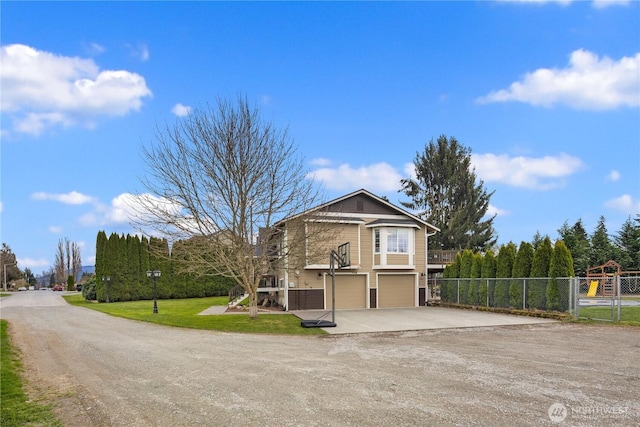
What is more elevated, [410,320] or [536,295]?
[536,295]

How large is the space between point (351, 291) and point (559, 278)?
1007cm

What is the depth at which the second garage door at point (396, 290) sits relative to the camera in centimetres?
2389

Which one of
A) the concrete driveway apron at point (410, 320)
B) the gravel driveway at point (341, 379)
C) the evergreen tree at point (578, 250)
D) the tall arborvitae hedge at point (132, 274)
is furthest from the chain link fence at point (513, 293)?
the tall arborvitae hedge at point (132, 274)

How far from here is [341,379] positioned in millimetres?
7449

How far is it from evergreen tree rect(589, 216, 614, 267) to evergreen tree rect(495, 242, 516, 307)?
21311 mm

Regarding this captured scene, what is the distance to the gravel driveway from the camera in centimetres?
548

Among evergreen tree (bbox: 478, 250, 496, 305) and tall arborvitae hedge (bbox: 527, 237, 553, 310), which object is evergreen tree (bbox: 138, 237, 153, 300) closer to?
evergreen tree (bbox: 478, 250, 496, 305)

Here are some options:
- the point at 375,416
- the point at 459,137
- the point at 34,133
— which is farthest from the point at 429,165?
the point at 375,416

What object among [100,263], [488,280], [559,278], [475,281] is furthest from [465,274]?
[100,263]

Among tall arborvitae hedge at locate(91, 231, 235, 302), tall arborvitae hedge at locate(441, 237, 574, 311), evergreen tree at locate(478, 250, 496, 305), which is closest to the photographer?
tall arborvitae hedge at locate(441, 237, 574, 311)

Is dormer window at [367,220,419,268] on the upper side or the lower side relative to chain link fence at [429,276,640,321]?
upper

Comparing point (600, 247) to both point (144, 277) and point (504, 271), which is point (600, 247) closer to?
point (504, 271)

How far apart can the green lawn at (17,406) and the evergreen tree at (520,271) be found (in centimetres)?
1849

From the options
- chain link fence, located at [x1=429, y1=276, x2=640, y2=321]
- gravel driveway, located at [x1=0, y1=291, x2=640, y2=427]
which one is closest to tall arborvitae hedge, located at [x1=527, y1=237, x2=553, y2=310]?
chain link fence, located at [x1=429, y1=276, x2=640, y2=321]
